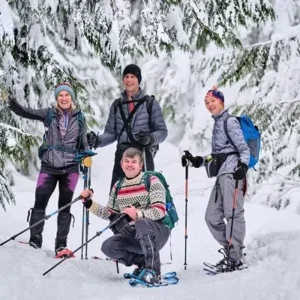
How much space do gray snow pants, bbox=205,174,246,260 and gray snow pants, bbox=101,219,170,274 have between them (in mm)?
845

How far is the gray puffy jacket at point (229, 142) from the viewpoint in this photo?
19.0ft

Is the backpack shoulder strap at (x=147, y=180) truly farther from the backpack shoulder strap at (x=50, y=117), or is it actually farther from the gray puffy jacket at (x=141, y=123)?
the backpack shoulder strap at (x=50, y=117)

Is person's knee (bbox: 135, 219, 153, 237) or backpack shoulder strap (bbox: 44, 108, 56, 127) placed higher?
backpack shoulder strap (bbox: 44, 108, 56, 127)

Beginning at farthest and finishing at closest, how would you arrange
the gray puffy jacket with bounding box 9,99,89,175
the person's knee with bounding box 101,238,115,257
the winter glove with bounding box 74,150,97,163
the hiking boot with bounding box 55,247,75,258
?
the gray puffy jacket with bounding box 9,99,89,175 < the winter glove with bounding box 74,150,97,163 < the hiking boot with bounding box 55,247,75,258 < the person's knee with bounding box 101,238,115,257

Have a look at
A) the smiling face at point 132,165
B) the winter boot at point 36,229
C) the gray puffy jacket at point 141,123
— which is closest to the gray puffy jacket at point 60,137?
the gray puffy jacket at point 141,123

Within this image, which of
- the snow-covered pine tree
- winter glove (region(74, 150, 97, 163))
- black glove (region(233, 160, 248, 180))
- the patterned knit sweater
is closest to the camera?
the patterned knit sweater

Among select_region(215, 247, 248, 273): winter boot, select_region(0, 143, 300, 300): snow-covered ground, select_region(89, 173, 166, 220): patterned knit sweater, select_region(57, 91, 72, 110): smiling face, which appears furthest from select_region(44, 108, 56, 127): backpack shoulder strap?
select_region(215, 247, 248, 273): winter boot

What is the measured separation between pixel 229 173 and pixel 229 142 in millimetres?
314

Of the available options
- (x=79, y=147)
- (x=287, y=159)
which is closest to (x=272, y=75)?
(x=287, y=159)

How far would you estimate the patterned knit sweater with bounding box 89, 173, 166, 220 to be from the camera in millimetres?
5203

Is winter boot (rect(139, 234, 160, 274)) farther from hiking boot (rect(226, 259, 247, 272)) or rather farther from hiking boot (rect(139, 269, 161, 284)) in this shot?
hiking boot (rect(226, 259, 247, 272))

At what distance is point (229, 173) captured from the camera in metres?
5.91

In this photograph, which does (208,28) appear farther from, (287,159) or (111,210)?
(287,159)

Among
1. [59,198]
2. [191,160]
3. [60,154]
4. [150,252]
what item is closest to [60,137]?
[60,154]
